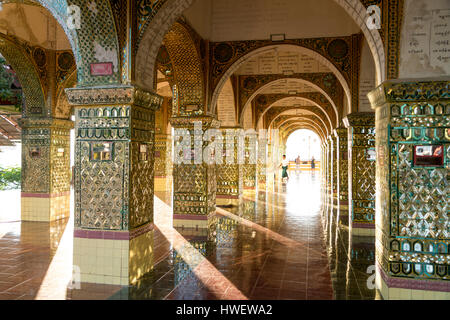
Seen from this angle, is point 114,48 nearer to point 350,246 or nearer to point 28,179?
point 350,246

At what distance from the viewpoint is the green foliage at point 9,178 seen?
14609 mm

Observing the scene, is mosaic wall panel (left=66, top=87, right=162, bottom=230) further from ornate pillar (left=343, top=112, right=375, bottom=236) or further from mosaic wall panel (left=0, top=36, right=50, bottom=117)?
ornate pillar (left=343, top=112, right=375, bottom=236)

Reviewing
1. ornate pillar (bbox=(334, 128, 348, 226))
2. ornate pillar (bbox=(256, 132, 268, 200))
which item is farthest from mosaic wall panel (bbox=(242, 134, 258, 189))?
ornate pillar (bbox=(334, 128, 348, 226))

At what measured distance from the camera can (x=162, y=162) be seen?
15.2 m

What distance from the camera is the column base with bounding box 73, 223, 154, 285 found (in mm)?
4082

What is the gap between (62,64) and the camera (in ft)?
26.0

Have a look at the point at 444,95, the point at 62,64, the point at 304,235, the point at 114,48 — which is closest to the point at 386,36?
the point at 444,95

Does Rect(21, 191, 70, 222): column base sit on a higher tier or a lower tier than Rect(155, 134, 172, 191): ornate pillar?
lower

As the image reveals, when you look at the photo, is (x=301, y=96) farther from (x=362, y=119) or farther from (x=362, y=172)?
(x=362, y=172)

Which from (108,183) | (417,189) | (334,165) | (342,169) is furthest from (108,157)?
(334,165)

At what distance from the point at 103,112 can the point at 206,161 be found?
3.31 m

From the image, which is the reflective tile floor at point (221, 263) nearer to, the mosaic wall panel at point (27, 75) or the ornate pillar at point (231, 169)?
the ornate pillar at point (231, 169)

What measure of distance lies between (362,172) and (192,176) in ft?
11.6

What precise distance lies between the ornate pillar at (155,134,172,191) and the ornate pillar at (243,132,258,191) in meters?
3.79
